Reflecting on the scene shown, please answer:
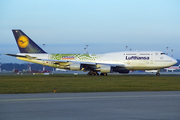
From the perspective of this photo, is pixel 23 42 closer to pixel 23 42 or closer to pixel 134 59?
pixel 23 42

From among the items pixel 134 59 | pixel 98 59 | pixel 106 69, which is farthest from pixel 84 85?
pixel 98 59

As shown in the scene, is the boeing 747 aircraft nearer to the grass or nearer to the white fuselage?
the white fuselage

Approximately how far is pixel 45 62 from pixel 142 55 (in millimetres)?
18136

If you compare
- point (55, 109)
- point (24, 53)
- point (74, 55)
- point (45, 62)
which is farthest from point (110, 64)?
point (55, 109)

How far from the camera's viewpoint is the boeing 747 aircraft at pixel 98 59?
2069 inches

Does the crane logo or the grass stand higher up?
the crane logo

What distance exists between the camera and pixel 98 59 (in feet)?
181

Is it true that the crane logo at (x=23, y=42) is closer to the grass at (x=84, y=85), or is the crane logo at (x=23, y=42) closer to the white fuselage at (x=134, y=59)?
the white fuselage at (x=134, y=59)

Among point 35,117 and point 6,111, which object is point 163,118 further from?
point 6,111

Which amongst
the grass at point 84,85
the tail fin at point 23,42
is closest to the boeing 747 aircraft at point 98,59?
the tail fin at point 23,42

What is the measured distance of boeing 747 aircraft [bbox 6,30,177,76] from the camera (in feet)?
172

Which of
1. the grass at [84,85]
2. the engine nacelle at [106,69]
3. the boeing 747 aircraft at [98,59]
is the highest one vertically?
the boeing 747 aircraft at [98,59]

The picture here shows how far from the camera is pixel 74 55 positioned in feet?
185

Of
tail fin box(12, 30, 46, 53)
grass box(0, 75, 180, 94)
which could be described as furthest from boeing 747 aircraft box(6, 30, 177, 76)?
grass box(0, 75, 180, 94)
